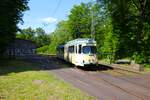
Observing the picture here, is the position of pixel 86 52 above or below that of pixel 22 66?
above

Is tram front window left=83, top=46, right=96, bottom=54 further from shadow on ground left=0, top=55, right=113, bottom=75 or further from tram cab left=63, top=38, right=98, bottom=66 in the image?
shadow on ground left=0, top=55, right=113, bottom=75

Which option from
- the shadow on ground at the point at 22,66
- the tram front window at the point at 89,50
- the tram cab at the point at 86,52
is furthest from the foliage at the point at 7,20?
the tram front window at the point at 89,50

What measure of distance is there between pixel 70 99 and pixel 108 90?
4705mm

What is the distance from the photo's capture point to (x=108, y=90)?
21031mm

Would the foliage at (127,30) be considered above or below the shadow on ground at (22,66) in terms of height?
above

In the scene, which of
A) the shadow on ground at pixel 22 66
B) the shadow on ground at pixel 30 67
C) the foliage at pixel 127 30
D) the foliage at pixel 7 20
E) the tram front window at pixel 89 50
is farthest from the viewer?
the foliage at pixel 7 20

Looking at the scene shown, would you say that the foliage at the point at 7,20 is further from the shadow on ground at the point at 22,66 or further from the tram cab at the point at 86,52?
the tram cab at the point at 86,52

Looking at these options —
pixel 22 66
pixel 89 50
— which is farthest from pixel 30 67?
pixel 89 50

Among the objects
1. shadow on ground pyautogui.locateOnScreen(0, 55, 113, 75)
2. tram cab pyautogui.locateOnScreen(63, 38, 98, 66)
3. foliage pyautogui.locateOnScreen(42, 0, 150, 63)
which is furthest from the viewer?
foliage pyautogui.locateOnScreen(42, 0, 150, 63)

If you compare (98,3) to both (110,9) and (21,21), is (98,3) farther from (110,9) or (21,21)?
(21,21)

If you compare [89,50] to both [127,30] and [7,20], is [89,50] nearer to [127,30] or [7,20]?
[127,30]

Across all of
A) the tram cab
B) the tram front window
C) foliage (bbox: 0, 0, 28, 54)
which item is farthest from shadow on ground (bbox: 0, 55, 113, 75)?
foliage (bbox: 0, 0, 28, 54)

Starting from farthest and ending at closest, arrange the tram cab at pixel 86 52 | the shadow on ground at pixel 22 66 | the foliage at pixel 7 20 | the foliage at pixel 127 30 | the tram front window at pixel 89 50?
1. the foliage at pixel 7 20
2. the foliage at pixel 127 30
3. the tram front window at pixel 89 50
4. the tram cab at pixel 86 52
5. the shadow on ground at pixel 22 66

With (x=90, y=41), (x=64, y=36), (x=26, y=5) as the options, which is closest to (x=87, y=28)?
(x=64, y=36)
